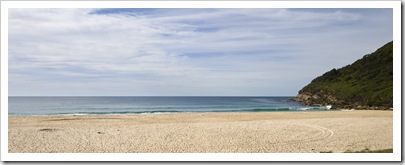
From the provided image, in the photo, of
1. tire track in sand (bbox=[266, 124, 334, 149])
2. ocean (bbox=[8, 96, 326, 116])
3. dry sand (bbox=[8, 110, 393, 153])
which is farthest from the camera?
ocean (bbox=[8, 96, 326, 116])

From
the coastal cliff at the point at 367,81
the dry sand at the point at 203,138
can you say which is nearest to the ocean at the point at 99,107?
the dry sand at the point at 203,138

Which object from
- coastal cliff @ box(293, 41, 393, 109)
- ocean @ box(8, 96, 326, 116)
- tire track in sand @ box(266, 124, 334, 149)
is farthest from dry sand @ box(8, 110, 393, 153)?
ocean @ box(8, 96, 326, 116)

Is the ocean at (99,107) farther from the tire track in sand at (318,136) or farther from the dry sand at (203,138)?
the tire track in sand at (318,136)

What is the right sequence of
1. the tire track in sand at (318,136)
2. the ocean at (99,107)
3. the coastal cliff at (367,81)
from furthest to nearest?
the ocean at (99,107) < the tire track in sand at (318,136) < the coastal cliff at (367,81)

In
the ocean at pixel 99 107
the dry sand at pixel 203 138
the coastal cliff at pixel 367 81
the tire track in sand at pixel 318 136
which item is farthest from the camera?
the ocean at pixel 99 107

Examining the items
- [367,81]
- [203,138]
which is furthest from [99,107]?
[367,81]

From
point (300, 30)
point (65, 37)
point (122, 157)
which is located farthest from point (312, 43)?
point (65, 37)

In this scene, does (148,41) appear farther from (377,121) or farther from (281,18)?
(377,121)

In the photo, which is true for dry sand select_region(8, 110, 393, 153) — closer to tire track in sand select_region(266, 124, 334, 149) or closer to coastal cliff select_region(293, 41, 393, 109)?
tire track in sand select_region(266, 124, 334, 149)

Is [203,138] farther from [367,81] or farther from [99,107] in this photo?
[99,107]
